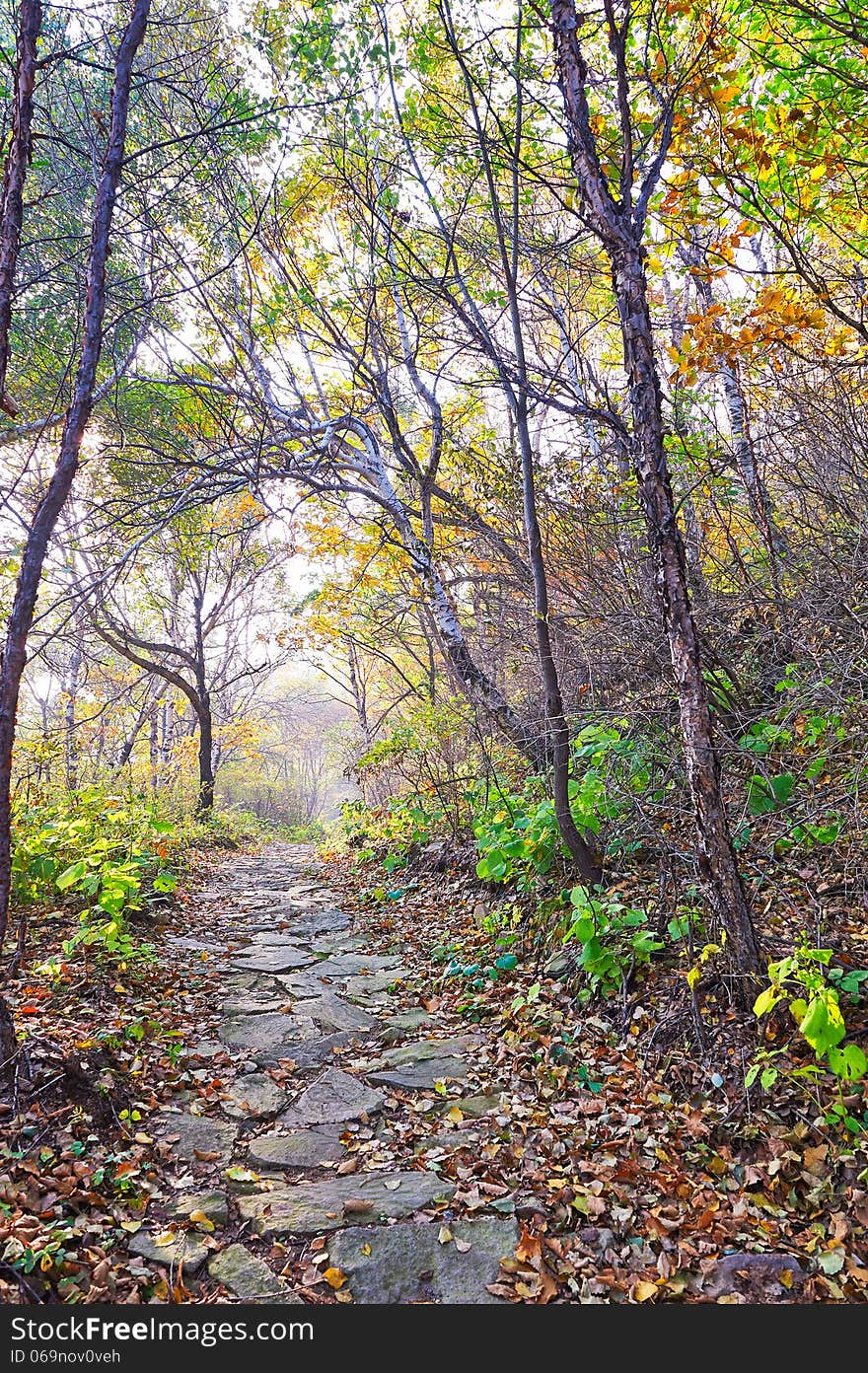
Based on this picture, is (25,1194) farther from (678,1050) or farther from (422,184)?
(422,184)

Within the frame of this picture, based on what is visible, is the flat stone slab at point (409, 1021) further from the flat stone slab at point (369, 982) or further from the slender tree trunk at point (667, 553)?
the slender tree trunk at point (667, 553)

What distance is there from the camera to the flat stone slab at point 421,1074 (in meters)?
3.62

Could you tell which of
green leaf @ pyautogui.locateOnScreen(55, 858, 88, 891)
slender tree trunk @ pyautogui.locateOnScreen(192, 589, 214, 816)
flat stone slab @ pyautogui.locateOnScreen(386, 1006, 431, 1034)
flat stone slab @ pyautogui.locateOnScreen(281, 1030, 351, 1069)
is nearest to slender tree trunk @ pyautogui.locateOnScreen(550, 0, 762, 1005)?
flat stone slab @ pyautogui.locateOnScreen(386, 1006, 431, 1034)

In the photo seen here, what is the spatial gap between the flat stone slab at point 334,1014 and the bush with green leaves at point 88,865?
1.22 metres

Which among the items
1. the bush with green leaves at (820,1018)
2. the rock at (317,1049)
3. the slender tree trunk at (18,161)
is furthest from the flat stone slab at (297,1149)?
the slender tree trunk at (18,161)

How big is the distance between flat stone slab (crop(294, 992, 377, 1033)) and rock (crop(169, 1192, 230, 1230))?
1655mm

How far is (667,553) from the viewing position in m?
3.22

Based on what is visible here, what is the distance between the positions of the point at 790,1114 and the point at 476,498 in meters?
5.99

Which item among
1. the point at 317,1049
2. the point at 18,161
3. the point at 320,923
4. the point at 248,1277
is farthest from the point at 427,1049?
the point at 18,161

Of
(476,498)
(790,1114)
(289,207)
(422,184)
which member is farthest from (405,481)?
(790,1114)

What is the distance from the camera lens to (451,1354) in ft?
6.81

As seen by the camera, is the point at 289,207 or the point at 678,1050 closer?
the point at 678,1050

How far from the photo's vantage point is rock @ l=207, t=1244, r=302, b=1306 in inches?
87.4

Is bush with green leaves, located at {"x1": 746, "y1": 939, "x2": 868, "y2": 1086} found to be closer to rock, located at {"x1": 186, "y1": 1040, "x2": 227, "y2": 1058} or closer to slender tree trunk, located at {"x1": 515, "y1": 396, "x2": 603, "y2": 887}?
slender tree trunk, located at {"x1": 515, "y1": 396, "x2": 603, "y2": 887}
